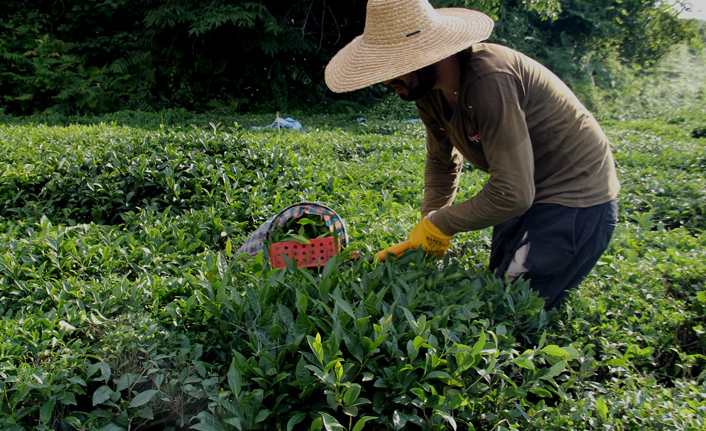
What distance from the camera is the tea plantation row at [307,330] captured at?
1.64 metres

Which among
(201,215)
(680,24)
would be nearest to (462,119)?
(201,215)

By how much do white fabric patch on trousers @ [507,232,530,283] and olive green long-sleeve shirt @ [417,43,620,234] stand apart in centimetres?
26

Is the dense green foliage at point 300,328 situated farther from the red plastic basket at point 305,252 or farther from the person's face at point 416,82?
the person's face at point 416,82

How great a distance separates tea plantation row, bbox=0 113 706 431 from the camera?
5.37 feet

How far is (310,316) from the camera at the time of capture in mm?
1814

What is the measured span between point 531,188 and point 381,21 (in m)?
1.00

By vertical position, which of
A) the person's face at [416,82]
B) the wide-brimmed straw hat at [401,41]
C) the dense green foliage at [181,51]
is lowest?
the dense green foliage at [181,51]

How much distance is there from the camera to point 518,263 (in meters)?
2.41

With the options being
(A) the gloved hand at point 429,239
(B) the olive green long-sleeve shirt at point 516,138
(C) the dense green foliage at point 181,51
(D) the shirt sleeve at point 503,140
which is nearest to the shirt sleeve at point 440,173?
(B) the olive green long-sleeve shirt at point 516,138

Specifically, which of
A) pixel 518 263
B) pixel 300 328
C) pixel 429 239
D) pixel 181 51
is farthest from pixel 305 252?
pixel 181 51

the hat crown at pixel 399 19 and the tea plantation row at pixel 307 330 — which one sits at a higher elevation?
the hat crown at pixel 399 19

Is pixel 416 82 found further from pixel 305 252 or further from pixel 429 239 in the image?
pixel 305 252

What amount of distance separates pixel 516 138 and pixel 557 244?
67cm

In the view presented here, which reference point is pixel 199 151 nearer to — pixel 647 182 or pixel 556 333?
pixel 556 333
